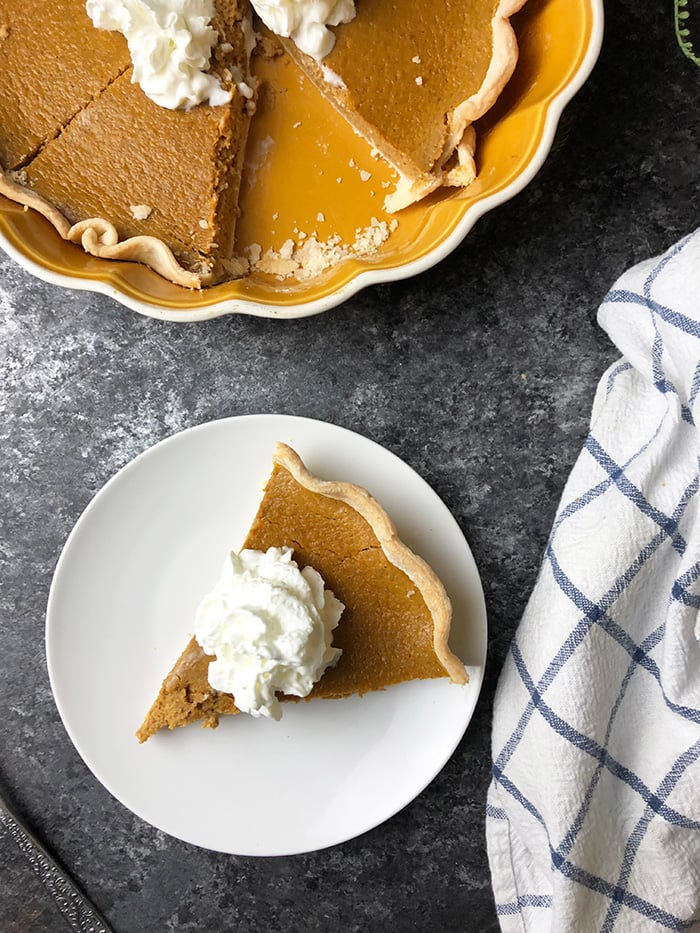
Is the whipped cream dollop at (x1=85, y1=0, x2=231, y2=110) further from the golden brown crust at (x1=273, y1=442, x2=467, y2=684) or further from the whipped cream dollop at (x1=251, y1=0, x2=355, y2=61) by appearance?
the golden brown crust at (x1=273, y1=442, x2=467, y2=684)

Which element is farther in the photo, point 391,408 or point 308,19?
point 391,408

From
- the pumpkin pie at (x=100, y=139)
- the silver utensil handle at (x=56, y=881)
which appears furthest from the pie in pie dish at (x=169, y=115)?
the silver utensil handle at (x=56, y=881)

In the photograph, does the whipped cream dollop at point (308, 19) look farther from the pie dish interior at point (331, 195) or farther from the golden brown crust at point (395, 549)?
the golden brown crust at point (395, 549)

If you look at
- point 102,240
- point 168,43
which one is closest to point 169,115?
point 168,43

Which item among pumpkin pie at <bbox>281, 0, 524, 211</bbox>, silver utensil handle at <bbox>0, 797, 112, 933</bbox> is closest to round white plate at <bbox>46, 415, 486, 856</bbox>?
silver utensil handle at <bbox>0, 797, 112, 933</bbox>

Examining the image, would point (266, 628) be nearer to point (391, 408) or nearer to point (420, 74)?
point (391, 408)

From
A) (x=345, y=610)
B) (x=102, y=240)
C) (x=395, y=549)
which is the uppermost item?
(x=102, y=240)
